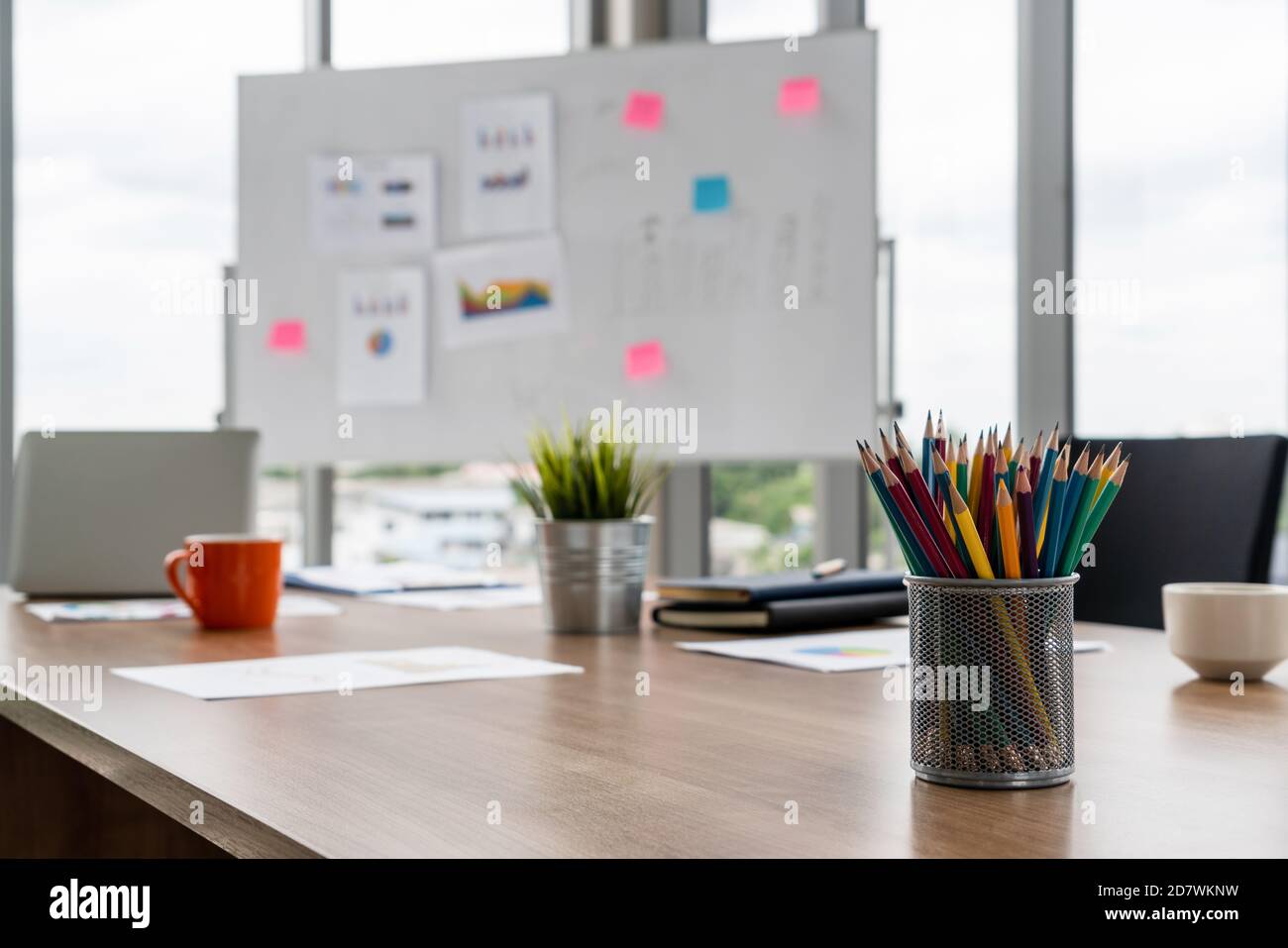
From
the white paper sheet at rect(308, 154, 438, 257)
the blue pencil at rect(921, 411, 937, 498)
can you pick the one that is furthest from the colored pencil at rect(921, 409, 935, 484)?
the white paper sheet at rect(308, 154, 438, 257)

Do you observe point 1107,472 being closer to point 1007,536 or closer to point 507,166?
point 1007,536

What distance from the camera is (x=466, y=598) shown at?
1752 mm

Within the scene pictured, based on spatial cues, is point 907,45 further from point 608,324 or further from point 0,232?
point 0,232

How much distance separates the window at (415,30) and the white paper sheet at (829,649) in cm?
270

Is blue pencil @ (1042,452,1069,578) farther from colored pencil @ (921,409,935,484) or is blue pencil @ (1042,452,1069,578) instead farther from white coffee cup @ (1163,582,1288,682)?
white coffee cup @ (1163,582,1288,682)

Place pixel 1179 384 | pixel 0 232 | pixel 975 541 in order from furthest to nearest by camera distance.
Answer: pixel 0 232 → pixel 1179 384 → pixel 975 541

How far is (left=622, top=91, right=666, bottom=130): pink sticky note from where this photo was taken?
10.3ft

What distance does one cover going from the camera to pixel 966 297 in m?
3.08

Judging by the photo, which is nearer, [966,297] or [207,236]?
[966,297]

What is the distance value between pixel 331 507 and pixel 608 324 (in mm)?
980

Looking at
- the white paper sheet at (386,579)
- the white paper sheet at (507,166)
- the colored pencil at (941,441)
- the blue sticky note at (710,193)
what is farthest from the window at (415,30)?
the colored pencil at (941,441)

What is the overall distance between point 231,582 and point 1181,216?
2154mm

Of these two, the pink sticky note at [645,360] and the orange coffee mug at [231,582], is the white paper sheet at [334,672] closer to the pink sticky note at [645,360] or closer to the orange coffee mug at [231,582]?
the orange coffee mug at [231,582]
